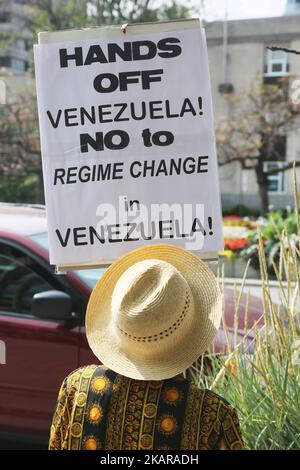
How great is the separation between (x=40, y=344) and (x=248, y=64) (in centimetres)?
2704

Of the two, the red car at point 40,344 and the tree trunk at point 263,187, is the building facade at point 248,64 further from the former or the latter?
the red car at point 40,344

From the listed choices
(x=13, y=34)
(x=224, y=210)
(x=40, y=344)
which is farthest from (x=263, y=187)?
(x=40, y=344)

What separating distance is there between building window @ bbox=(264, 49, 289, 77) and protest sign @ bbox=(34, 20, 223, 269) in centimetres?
2732

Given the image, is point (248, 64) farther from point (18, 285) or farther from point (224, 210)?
point (18, 285)

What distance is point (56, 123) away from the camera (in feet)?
9.09

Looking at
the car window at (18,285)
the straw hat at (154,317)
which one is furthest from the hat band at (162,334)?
the car window at (18,285)

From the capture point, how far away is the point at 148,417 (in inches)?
77.9

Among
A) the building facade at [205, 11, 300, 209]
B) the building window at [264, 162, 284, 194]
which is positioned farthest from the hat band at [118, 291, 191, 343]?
the building window at [264, 162, 284, 194]

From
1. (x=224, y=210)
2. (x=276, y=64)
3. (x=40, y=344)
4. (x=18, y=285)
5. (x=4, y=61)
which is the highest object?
(x=4, y=61)

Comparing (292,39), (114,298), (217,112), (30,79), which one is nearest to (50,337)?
(114,298)

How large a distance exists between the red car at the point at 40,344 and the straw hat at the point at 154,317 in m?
1.93

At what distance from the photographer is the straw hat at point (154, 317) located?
6.54ft

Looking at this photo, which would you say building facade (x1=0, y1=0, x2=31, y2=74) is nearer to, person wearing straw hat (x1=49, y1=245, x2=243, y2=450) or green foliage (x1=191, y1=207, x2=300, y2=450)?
green foliage (x1=191, y1=207, x2=300, y2=450)
